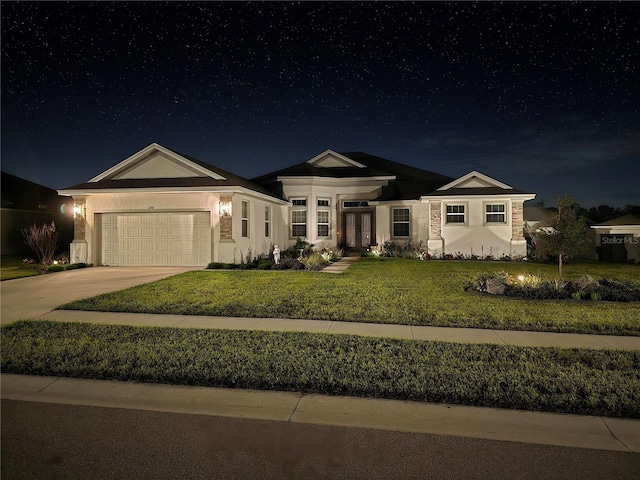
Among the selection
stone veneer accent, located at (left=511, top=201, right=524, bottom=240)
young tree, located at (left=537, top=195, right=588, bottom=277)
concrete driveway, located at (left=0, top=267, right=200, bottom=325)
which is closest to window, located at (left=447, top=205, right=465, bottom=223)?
stone veneer accent, located at (left=511, top=201, right=524, bottom=240)

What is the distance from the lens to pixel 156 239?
18156 millimetres

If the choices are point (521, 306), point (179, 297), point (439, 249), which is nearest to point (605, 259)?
point (439, 249)

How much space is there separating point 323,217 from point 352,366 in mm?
18601

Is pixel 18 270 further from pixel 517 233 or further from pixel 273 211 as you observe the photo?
pixel 517 233

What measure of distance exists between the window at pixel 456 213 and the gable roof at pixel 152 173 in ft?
34.1

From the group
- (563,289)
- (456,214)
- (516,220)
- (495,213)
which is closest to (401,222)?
(456,214)

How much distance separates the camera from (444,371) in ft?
17.1

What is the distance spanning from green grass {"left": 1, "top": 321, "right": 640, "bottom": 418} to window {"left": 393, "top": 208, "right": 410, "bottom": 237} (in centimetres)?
1701

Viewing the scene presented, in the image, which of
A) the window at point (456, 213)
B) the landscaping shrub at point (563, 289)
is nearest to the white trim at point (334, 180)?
the window at point (456, 213)

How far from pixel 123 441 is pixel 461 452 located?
287 cm

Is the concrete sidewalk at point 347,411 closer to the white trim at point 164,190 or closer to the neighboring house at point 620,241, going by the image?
the white trim at point 164,190

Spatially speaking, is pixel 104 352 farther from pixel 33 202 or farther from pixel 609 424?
pixel 33 202

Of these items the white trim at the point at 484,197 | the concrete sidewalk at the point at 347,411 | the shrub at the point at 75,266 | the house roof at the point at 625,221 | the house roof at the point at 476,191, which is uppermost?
the house roof at the point at 476,191

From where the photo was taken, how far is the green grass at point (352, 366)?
4555mm
